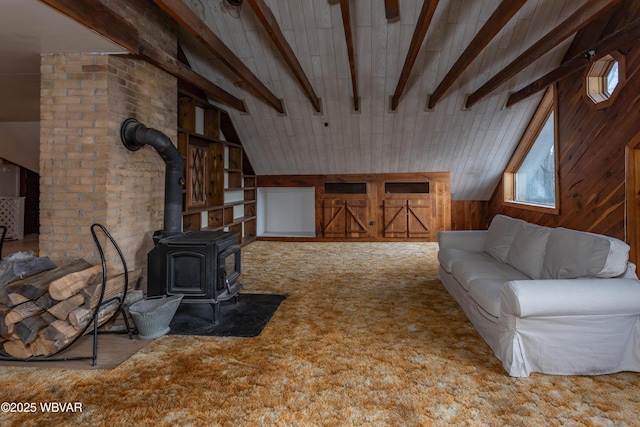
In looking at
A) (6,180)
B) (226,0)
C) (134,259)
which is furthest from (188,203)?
(6,180)

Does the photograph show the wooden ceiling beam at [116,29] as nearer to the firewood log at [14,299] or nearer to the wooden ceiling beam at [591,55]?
the firewood log at [14,299]

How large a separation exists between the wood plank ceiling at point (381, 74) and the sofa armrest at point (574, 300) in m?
2.01

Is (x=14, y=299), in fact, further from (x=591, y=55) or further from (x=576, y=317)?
(x=591, y=55)

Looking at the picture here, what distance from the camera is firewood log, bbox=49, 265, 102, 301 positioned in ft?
7.78

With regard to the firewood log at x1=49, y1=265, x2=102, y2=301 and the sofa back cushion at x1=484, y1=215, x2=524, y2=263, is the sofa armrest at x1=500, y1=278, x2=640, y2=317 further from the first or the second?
the firewood log at x1=49, y1=265, x2=102, y2=301

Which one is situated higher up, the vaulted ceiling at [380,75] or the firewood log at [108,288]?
the vaulted ceiling at [380,75]

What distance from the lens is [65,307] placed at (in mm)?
2414

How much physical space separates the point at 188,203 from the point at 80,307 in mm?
2391

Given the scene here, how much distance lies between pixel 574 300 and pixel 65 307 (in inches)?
129

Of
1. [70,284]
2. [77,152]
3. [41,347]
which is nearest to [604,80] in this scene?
[77,152]

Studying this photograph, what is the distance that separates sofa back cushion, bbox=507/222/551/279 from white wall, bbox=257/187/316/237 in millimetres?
5197

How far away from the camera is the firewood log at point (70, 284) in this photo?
7.78ft

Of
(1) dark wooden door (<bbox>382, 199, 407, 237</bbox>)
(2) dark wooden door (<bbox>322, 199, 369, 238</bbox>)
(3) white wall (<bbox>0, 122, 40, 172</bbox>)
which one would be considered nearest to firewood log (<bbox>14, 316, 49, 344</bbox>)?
(3) white wall (<bbox>0, 122, 40, 172</bbox>)

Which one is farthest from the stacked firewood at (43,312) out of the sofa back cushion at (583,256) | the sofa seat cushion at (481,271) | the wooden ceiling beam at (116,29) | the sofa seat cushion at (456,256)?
the sofa back cushion at (583,256)
